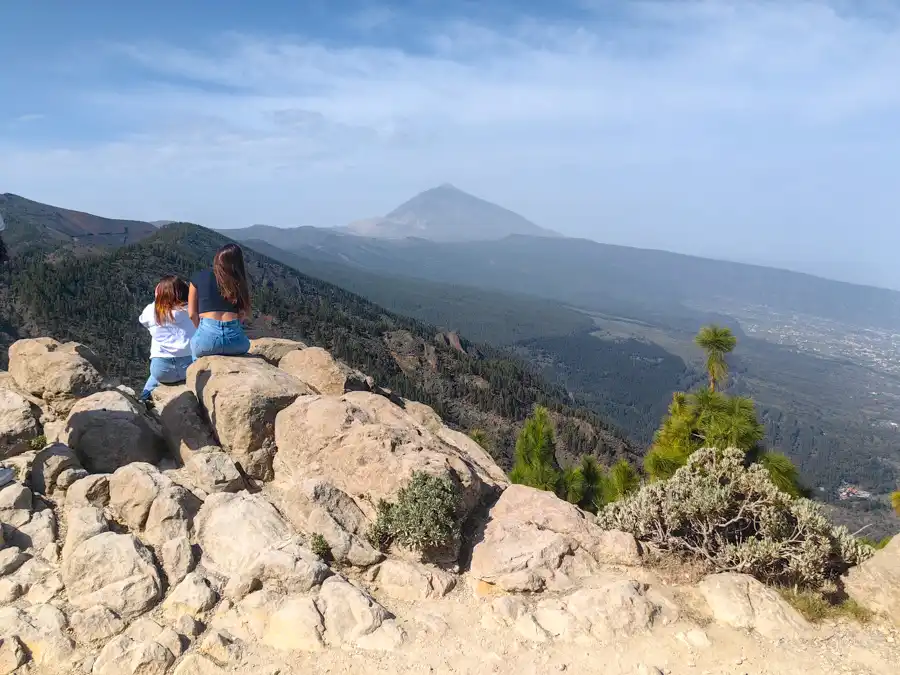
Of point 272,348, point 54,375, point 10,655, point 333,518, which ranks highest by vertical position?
point 272,348

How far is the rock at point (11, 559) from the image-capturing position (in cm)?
710

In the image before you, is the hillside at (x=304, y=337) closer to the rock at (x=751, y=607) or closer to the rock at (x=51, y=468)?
the rock at (x=751, y=607)

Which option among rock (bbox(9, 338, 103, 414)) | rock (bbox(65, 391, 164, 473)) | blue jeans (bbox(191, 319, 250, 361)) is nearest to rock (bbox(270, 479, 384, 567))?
rock (bbox(65, 391, 164, 473))

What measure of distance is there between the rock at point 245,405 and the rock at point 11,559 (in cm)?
349

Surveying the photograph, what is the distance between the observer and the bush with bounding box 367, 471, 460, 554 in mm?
8430

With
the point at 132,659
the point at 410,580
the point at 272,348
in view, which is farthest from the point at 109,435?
the point at 410,580

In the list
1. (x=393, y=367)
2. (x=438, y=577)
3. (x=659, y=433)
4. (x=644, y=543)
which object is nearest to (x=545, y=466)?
(x=659, y=433)

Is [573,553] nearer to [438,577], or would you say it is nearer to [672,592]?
[672,592]

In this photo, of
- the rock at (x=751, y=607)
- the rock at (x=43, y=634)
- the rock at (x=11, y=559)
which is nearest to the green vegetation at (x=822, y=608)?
the rock at (x=751, y=607)

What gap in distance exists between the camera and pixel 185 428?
421 inches

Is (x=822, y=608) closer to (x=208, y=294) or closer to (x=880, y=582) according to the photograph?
(x=880, y=582)

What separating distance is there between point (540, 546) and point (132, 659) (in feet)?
18.4

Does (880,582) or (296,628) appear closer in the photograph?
(296,628)

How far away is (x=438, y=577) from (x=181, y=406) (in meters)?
6.26
